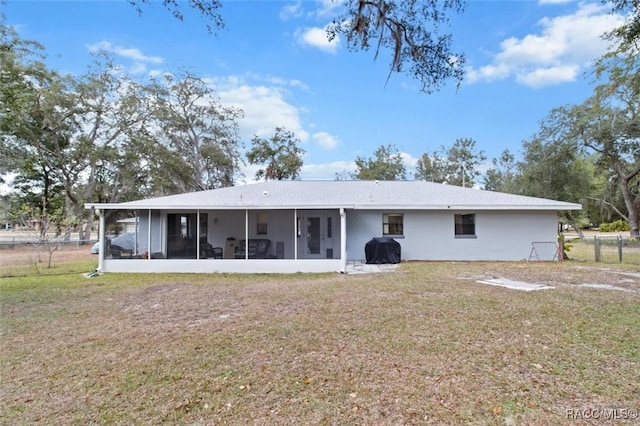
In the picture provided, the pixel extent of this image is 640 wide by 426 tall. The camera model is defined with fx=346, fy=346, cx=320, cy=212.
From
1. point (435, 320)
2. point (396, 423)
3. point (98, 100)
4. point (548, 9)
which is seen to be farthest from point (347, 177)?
point (396, 423)

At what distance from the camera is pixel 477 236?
1377 cm

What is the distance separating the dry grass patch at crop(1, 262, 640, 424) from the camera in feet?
10.1

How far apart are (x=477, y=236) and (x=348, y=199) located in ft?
17.5

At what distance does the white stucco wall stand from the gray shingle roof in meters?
0.58

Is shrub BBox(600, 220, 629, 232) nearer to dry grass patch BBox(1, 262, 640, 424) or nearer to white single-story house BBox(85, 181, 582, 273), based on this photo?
white single-story house BBox(85, 181, 582, 273)

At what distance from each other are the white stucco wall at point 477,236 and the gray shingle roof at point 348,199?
1.92ft

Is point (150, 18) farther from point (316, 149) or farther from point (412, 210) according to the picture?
point (316, 149)

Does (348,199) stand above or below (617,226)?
above

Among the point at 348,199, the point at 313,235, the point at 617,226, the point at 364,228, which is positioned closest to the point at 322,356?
the point at 313,235

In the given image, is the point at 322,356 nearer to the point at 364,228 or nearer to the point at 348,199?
the point at 364,228

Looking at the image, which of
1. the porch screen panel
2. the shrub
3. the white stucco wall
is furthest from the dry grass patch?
the shrub

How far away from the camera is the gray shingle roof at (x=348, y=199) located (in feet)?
38.3

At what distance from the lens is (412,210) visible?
45.1 feet

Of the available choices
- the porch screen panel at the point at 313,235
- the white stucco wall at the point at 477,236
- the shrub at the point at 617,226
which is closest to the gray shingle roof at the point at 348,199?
the white stucco wall at the point at 477,236
